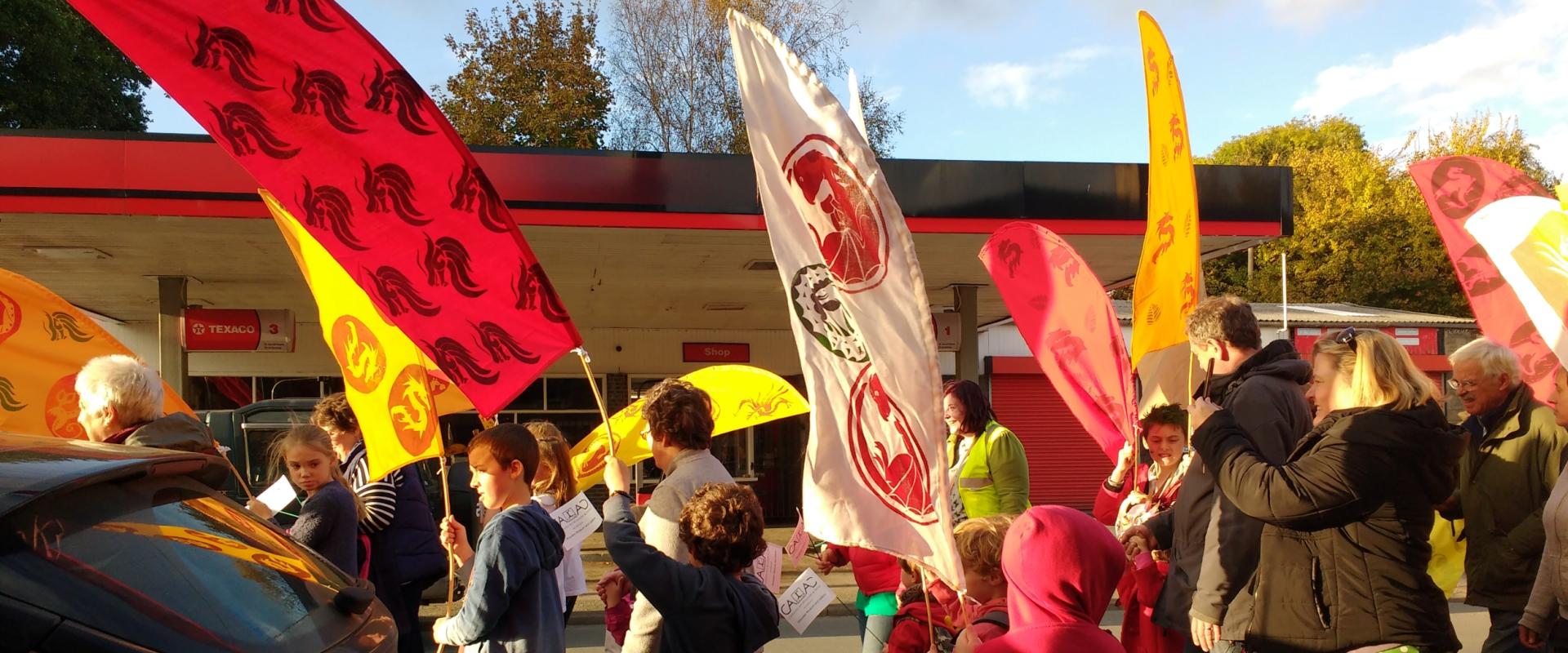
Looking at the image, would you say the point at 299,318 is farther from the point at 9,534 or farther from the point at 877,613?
the point at 9,534

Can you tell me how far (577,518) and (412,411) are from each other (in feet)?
2.55

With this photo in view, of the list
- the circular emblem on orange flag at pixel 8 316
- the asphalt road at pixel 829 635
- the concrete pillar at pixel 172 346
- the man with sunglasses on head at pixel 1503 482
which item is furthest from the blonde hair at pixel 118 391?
the concrete pillar at pixel 172 346

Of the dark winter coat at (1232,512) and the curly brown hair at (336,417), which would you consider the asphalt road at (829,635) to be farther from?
the dark winter coat at (1232,512)

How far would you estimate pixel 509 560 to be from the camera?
138 inches

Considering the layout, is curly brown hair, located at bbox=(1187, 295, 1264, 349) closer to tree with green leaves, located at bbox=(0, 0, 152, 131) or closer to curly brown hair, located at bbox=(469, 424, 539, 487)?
curly brown hair, located at bbox=(469, 424, 539, 487)

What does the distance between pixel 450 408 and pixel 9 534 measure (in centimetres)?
410

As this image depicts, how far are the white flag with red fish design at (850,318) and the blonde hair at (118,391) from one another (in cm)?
265

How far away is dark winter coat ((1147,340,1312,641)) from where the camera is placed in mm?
3639

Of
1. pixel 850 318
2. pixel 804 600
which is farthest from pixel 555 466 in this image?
pixel 850 318

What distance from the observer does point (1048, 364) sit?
5668 mm

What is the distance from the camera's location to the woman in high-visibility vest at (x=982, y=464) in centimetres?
561

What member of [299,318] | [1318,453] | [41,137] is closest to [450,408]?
[1318,453]

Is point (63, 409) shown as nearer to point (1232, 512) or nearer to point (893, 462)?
point (893, 462)

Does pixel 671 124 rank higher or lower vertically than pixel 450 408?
higher
